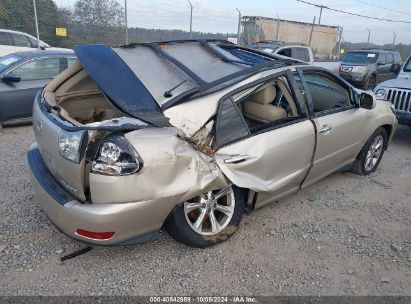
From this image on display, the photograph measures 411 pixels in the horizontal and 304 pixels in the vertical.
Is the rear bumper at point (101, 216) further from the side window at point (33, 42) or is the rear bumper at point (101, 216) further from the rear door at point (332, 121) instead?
the side window at point (33, 42)

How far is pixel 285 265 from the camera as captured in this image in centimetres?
291

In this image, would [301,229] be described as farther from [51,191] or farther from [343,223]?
[51,191]

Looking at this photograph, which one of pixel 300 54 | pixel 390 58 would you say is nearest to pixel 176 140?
pixel 300 54

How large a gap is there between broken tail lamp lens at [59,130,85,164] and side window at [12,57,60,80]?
439cm

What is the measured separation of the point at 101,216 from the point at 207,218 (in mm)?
1020

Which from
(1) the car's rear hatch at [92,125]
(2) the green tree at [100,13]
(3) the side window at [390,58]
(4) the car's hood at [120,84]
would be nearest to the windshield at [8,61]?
(1) the car's rear hatch at [92,125]

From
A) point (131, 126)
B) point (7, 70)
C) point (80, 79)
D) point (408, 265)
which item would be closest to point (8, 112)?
point (7, 70)

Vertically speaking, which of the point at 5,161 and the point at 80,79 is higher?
the point at 80,79

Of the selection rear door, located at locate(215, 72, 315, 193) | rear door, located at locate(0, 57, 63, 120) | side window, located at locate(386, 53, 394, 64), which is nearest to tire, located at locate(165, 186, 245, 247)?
rear door, located at locate(215, 72, 315, 193)

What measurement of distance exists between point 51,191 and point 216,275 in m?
1.41

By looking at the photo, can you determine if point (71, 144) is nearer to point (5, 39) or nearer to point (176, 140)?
point (176, 140)

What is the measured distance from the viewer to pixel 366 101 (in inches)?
166

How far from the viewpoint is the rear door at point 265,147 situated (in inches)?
113

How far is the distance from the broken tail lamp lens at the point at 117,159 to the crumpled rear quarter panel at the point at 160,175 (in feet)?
0.11
